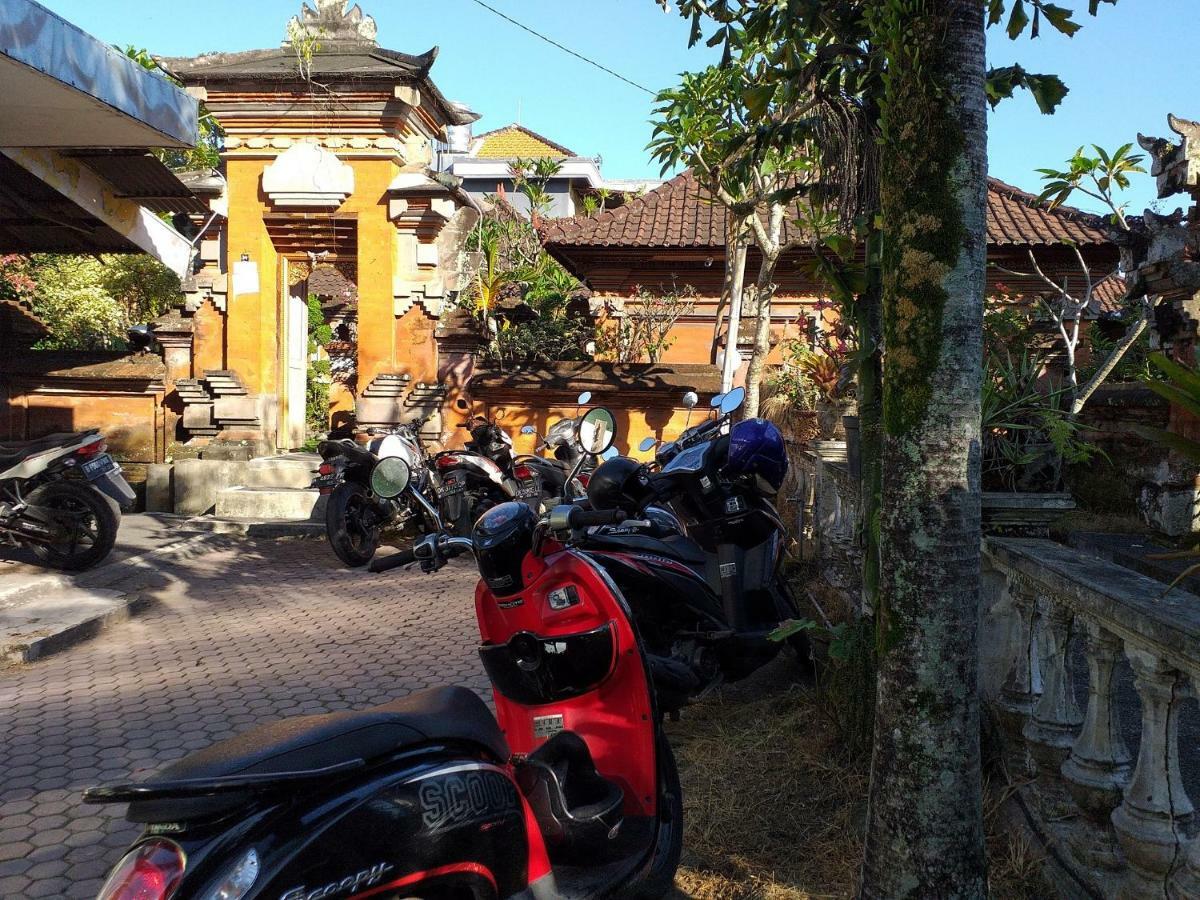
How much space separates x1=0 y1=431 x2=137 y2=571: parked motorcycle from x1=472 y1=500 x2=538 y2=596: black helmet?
5.83m

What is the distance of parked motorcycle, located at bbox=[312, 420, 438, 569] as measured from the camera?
820 cm

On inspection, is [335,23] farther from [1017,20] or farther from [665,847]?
[665,847]

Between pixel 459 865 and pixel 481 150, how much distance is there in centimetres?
4719

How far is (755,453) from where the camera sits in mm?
4891

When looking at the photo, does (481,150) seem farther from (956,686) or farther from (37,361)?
(956,686)

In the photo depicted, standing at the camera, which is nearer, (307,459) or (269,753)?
(269,753)

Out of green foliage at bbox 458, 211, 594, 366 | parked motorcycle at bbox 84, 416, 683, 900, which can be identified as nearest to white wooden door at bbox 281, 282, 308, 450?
green foliage at bbox 458, 211, 594, 366

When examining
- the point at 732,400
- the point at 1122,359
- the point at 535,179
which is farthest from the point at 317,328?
the point at 732,400

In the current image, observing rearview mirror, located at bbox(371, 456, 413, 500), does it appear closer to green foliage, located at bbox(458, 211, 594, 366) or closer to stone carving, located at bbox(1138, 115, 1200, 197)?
green foliage, located at bbox(458, 211, 594, 366)

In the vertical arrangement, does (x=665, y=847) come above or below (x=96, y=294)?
below

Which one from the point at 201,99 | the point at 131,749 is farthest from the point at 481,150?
the point at 131,749

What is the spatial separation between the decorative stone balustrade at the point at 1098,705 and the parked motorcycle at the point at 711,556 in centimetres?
127

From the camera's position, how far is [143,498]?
1164 centimetres

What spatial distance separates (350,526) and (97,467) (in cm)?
192
